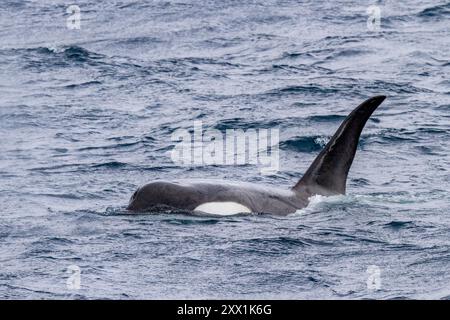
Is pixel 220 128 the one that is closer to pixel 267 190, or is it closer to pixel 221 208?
pixel 267 190

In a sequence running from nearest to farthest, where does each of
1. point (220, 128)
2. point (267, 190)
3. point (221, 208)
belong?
point (221, 208), point (267, 190), point (220, 128)

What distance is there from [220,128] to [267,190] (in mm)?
6294

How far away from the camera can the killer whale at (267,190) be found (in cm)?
1470

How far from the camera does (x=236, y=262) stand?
1317cm

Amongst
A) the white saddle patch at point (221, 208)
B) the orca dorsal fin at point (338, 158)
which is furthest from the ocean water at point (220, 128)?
the orca dorsal fin at point (338, 158)

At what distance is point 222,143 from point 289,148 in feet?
3.82

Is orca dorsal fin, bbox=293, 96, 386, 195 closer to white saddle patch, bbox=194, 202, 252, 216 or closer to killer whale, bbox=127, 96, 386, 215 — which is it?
killer whale, bbox=127, 96, 386, 215

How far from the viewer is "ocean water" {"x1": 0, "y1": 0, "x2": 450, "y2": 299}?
12.8m

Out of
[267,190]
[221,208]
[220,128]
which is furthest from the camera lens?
[220,128]

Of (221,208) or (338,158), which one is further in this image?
(338,158)

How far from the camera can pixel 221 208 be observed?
14.8 m

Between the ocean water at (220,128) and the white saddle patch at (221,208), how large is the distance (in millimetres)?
110

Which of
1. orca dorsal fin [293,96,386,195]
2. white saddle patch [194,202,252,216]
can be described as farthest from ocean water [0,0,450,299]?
orca dorsal fin [293,96,386,195]

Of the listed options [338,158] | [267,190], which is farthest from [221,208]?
[338,158]
